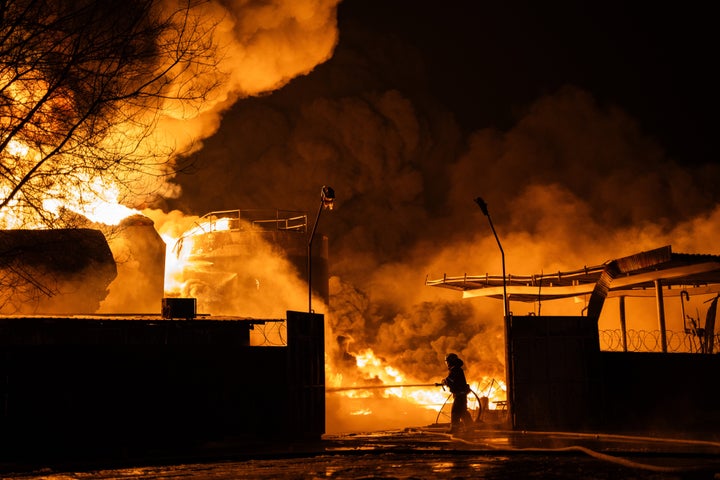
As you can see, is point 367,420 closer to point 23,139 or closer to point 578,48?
point 23,139

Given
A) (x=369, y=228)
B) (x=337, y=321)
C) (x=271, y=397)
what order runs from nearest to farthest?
(x=271, y=397) → (x=337, y=321) → (x=369, y=228)

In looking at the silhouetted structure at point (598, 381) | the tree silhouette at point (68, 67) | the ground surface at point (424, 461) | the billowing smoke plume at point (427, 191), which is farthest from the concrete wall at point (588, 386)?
the billowing smoke plume at point (427, 191)

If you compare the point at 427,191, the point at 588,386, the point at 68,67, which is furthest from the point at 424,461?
→ the point at 427,191

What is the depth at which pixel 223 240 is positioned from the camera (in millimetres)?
37688

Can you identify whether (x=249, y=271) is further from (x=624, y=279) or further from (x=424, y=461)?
(x=424, y=461)

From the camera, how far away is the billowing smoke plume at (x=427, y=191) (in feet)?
147

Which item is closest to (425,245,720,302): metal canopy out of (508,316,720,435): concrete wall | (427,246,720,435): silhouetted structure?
(427,246,720,435): silhouetted structure

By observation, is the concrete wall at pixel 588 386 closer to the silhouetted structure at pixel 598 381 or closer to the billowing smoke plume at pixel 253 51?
the silhouetted structure at pixel 598 381

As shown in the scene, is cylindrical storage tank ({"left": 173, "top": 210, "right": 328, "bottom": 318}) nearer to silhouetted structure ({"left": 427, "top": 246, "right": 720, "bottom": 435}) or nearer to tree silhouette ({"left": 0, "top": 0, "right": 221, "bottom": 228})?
silhouetted structure ({"left": 427, "top": 246, "right": 720, "bottom": 435})

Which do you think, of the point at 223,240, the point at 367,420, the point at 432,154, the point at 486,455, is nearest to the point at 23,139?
the point at 486,455

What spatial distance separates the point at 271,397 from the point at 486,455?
15.3 feet

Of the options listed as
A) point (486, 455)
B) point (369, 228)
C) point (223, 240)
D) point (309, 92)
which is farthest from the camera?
point (309, 92)

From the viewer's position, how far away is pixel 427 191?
61.9 metres

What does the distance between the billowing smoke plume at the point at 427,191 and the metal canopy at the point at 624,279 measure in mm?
10111
